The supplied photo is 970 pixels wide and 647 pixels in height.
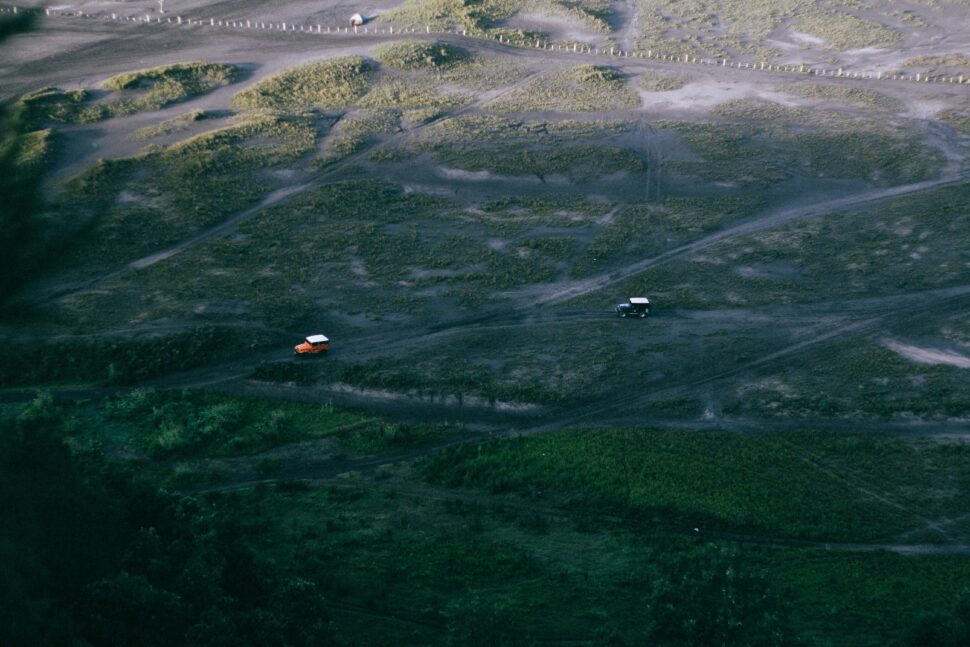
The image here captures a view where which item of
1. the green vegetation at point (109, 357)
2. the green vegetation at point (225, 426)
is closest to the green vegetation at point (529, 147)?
the green vegetation at point (109, 357)

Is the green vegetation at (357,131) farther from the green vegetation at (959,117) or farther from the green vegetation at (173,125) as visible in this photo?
the green vegetation at (959,117)

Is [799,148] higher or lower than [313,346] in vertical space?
higher

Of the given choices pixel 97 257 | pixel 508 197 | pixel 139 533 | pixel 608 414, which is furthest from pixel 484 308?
pixel 139 533

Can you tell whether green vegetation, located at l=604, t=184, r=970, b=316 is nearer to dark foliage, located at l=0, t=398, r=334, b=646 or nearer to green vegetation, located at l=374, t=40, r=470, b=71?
dark foliage, located at l=0, t=398, r=334, b=646

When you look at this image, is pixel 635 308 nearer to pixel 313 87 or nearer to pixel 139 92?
pixel 313 87

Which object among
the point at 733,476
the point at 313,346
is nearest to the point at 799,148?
the point at 733,476

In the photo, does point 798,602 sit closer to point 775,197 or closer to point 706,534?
point 706,534

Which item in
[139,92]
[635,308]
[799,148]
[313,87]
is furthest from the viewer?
[313,87]
